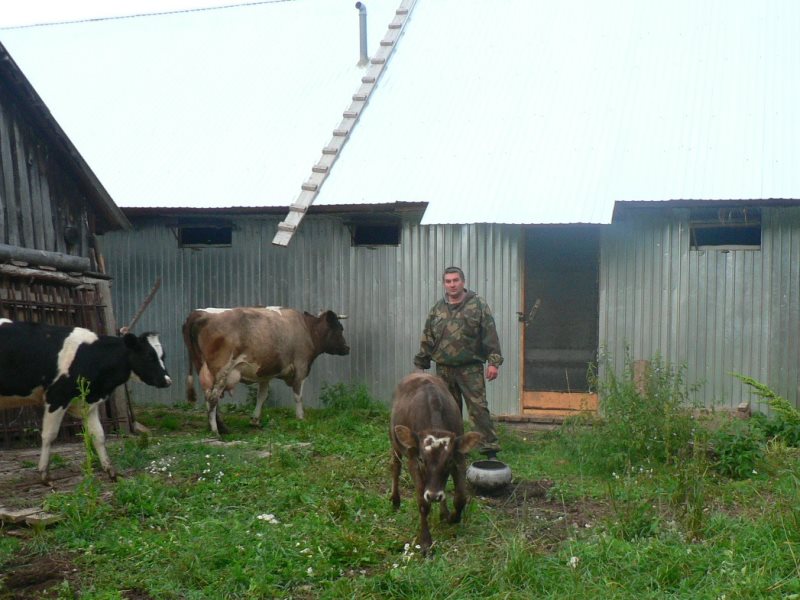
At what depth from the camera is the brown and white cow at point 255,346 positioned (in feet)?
39.2

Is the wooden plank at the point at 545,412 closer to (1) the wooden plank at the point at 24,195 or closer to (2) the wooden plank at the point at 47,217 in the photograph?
(2) the wooden plank at the point at 47,217

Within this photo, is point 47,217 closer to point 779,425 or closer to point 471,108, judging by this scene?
point 471,108

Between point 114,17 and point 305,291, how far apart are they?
1116cm

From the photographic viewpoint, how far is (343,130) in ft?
47.0

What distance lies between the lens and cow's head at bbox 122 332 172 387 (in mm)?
9164

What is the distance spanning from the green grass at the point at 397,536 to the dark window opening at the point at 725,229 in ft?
11.8

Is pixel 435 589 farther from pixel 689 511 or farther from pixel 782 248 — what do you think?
pixel 782 248

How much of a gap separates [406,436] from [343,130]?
8.61 meters

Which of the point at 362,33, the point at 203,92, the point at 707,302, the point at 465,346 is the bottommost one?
the point at 465,346

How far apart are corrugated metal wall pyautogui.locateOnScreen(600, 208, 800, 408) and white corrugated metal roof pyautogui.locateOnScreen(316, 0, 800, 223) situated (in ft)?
2.39

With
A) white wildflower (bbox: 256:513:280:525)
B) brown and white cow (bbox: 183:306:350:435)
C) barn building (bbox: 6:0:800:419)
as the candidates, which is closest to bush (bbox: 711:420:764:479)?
barn building (bbox: 6:0:800:419)

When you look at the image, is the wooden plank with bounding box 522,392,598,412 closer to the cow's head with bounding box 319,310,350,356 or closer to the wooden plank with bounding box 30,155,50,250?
the cow's head with bounding box 319,310,350,356

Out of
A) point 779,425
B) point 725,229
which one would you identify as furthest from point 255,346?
point 779,425

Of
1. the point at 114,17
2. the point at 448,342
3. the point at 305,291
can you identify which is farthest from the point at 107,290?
the point at 114,17
